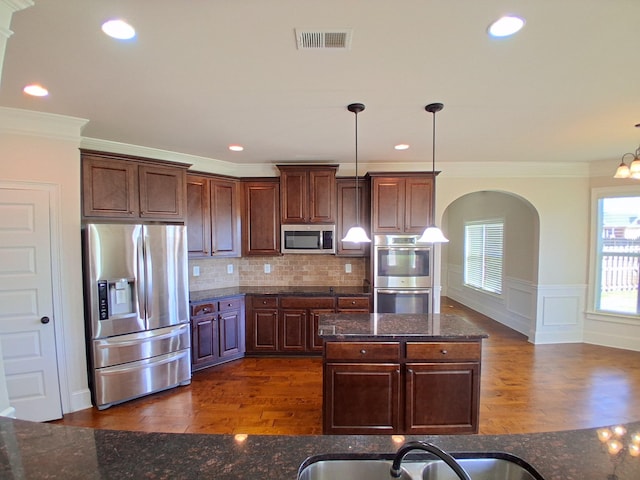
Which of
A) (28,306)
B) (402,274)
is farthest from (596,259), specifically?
(28,306)

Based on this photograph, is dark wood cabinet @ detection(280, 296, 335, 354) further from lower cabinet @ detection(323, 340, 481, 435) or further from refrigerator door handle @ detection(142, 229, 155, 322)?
lower cabinet @ detection(323, 340, 481, 435)

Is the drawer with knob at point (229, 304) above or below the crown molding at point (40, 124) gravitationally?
below

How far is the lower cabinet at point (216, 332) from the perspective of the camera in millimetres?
3811

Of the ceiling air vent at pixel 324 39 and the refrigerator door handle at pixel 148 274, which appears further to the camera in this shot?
the refrigerator door handle at pixel 148 274

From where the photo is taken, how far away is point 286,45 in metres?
1.70

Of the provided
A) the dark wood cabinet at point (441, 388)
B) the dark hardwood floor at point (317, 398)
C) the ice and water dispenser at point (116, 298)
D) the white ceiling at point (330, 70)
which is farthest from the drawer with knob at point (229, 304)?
the dark wood cabinet at point (441, 388)

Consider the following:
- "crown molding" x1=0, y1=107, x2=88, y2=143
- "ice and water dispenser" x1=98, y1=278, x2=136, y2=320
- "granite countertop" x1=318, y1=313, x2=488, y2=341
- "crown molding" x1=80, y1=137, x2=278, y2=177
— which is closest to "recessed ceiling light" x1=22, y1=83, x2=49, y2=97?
"crown molding" x1=0, y1=107, x2=88, y2=143

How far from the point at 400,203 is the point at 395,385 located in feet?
8.16

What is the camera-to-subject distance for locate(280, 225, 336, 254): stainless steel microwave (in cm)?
435

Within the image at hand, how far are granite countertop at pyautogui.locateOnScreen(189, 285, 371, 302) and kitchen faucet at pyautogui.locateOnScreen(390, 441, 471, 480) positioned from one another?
3192 mm

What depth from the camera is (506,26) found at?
1.54m

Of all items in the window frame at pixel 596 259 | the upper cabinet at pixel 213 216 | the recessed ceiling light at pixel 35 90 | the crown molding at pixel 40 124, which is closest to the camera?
the recessed ceiling light at pixel 35 90

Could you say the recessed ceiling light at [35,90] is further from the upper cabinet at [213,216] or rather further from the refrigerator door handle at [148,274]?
the upper cabinet at [213,216]

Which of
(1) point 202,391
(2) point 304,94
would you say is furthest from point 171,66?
(1) point 202,391
